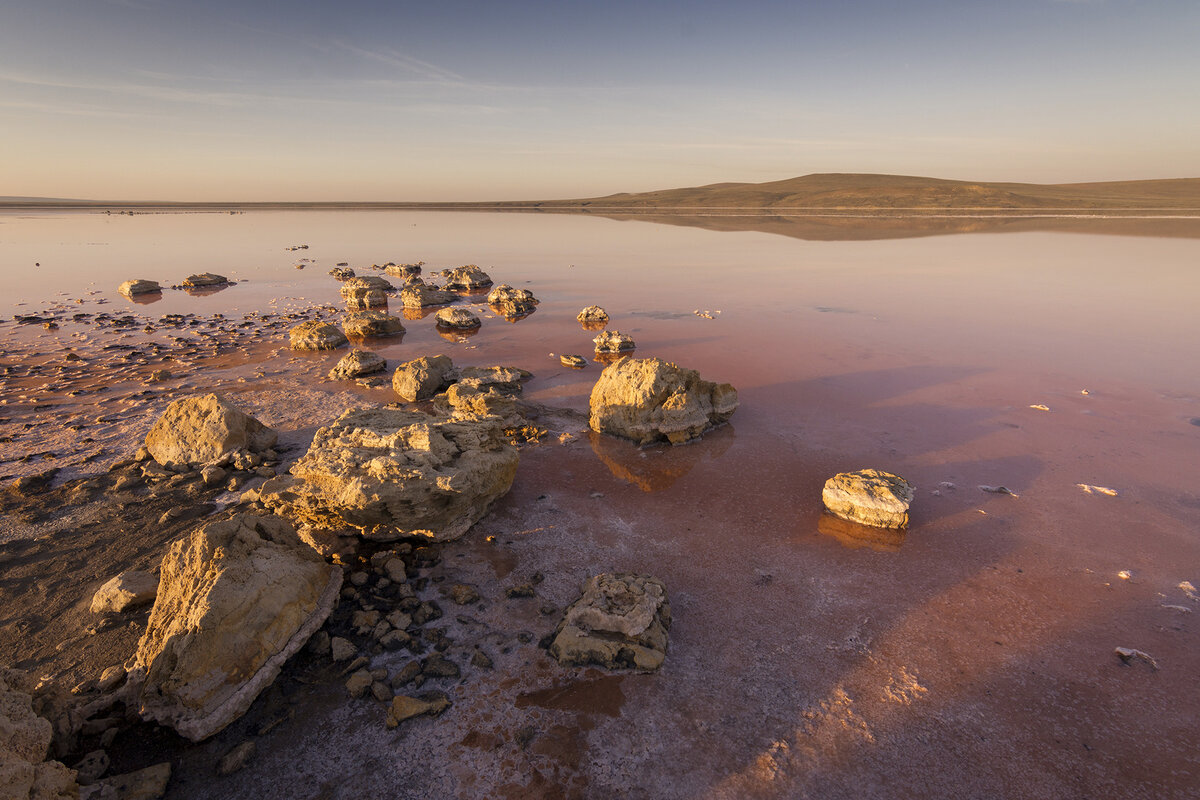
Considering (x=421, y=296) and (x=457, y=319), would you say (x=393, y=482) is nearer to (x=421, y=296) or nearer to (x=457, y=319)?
(x=457, y=319)

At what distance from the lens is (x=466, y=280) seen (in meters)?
23.4

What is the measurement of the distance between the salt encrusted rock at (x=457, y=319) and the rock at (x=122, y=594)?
12.3 meters

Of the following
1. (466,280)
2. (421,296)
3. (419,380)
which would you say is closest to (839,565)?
(419,380)

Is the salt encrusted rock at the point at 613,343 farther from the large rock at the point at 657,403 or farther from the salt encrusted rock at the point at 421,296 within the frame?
the salt encrusted rock at the point at 421,296

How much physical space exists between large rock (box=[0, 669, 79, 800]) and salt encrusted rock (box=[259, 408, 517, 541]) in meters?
2.58

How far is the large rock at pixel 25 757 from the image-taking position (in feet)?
9.31

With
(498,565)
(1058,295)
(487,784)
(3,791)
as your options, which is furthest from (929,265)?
(3,791)

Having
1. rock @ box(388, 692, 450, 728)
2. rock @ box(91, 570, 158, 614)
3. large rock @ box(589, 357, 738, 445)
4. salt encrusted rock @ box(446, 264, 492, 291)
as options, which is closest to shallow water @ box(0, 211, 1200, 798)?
rock @ box(388, 692, 450, 728)

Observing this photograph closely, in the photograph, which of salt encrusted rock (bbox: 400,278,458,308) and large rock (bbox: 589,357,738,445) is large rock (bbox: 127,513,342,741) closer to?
large rock (bbox: 589,357,738,445)

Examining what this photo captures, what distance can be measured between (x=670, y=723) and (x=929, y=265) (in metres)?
29.4

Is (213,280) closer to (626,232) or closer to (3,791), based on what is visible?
(3,791)

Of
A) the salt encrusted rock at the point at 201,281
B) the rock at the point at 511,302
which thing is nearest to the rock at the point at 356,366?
the rock at the point at 511,302

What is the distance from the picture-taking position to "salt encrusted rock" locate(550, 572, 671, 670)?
14.5 feet

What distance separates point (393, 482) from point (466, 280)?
19.2 m
